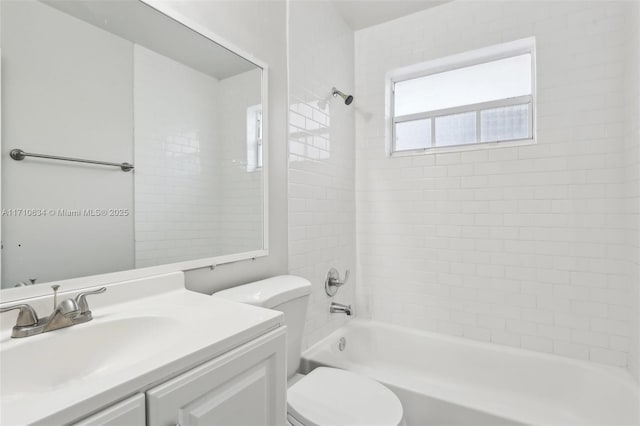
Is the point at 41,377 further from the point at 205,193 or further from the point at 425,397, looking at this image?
the point at 425,397

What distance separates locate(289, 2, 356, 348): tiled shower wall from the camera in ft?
6.34

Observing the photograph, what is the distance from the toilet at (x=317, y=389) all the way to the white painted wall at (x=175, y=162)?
0.29m

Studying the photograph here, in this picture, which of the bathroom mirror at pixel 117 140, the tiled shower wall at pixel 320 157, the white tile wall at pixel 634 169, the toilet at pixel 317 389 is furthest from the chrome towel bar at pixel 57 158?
the white tile wall at pixel 634 169

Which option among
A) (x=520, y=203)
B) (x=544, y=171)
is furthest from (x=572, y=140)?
(x=520, y=203)

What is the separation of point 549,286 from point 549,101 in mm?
1120

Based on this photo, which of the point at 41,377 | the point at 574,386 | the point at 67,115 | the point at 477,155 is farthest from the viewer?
the point at 477,155

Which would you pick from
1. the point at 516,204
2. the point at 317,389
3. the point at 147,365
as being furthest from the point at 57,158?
the point at 516,204

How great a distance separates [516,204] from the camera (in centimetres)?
208

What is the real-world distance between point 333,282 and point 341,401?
882mm

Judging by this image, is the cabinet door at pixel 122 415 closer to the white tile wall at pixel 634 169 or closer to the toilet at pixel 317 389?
the toilet at pixel 317 389

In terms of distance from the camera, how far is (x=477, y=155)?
2188mm

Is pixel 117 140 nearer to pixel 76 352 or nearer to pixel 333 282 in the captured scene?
pixel 76 352

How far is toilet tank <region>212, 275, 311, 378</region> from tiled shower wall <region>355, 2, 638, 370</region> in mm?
1054

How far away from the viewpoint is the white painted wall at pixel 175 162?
120 centimetres
